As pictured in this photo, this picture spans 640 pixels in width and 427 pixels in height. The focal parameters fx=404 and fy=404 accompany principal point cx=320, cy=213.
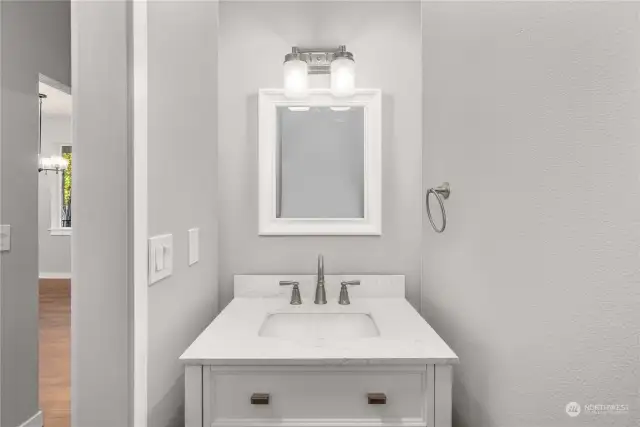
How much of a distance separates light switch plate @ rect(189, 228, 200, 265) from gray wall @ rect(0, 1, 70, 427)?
1013 mm

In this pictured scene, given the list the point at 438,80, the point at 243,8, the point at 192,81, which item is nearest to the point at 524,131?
the point at 438,80

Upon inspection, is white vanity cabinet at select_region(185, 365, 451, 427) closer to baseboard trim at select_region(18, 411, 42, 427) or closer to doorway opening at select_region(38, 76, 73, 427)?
baseboard trim at select_region(18, 411, 42, 427)

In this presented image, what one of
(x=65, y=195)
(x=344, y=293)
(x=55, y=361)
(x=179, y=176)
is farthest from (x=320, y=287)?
(x=65, y=195)

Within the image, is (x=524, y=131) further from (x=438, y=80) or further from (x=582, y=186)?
(x=438, y=80)

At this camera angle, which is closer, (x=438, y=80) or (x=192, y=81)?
(x=192, y=81)

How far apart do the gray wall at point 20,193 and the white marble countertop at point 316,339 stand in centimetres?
106

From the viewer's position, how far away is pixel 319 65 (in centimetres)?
168

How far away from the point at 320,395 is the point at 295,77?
3.86ft

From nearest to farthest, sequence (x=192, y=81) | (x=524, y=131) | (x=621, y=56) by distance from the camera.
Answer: (x=621, y=56) → (x=524, y=131) → (x=192, y=81)

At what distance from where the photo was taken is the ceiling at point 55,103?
439cm

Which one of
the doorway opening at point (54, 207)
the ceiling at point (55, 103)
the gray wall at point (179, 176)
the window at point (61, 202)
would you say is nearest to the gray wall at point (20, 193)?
the gray wall at point (179, 176)

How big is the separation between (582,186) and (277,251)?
1.29 meters

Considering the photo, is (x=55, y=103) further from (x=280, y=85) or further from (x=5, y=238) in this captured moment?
(x=280, y=85)

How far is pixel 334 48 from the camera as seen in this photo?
1691 mm
